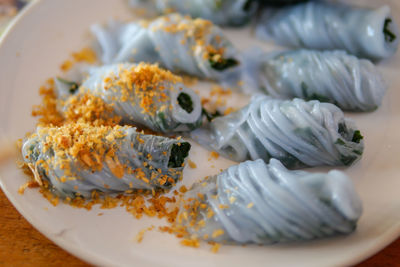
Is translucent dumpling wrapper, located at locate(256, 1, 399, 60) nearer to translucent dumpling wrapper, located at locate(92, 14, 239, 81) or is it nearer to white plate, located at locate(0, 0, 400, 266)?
white plate, located at locate(0, 0, 400, 266)

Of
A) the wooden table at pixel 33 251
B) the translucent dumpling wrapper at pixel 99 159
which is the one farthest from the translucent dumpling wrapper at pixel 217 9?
the wooden table at pixel 33 251

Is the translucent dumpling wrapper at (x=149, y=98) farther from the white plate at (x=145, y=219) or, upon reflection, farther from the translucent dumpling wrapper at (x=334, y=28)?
the translucent dumpling wrapper at (x=334, y=28)

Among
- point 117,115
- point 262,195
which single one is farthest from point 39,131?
point 262,195

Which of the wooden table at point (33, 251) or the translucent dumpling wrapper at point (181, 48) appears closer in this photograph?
the wooden table at point (33, 251)

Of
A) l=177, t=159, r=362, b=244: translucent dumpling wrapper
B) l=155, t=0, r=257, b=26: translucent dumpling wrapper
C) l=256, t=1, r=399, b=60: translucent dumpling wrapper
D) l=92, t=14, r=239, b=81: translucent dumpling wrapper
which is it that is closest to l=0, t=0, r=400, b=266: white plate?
l=177, t=159, r=362, b=244: translucent dumpling wrapper

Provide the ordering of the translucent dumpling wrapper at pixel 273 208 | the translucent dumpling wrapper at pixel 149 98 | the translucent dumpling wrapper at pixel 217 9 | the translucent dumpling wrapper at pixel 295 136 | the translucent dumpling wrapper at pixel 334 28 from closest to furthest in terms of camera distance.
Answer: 1. the translucent dumpling wrapper at pixel 273 208
2. the translucent dumpling wrapper at pixel 295 136
3. the translucent dumpling wrapper at pixel 149 98
4. the translucent dumpling wrapper at pixel 334 28
5. the translucent dumpling wrapper at pixel 217 9

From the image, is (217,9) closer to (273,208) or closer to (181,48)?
(181,48)
